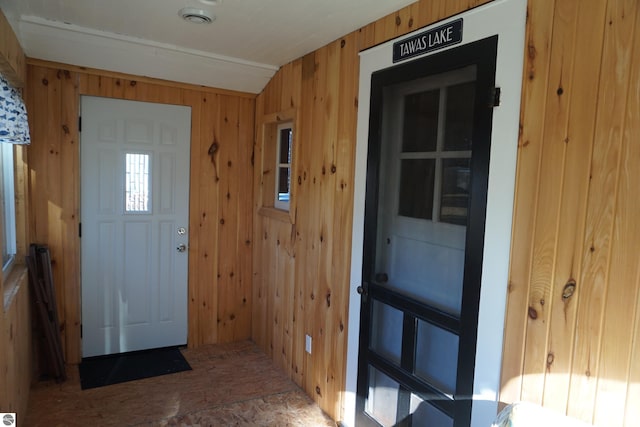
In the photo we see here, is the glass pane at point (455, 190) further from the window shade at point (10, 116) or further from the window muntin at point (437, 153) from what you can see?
the window shade at point (10, 116)

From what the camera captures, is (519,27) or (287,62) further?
(287,62)

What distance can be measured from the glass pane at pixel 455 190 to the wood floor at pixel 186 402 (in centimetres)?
166

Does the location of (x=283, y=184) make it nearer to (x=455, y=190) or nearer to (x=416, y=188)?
(x=416, y=188)

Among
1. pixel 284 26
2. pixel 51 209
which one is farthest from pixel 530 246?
pixel 51 209

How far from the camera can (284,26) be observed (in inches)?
101

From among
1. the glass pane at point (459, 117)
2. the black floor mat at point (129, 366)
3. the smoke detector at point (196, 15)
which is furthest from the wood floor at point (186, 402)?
the smoke detector at point (196, 15)

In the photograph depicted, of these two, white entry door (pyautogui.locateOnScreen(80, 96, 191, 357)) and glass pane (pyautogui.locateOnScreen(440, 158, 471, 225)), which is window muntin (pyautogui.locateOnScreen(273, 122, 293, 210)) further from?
glass pane (pyautogui.locateOnScreen(440, 158, 471, 225))

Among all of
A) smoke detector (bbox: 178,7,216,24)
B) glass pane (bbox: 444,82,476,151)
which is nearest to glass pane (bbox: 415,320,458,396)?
glass pane (bbox: 444,82,476,151)

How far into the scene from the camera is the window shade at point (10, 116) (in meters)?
2.24

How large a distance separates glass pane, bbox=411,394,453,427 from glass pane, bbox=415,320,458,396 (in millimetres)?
119

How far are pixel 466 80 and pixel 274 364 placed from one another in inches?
108

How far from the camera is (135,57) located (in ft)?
10.3

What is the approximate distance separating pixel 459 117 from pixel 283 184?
2.11 metres

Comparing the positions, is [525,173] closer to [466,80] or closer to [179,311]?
[466,80]
